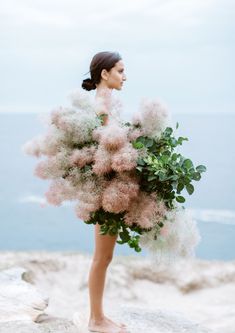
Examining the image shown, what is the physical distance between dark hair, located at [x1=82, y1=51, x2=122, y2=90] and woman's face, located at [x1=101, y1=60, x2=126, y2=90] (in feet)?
0.07

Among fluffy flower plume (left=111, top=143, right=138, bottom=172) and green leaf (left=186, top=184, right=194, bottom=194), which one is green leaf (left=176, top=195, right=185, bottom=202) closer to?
green leaf (left=186, top=184, right=194, bottom=194)

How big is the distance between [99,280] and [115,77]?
1.09 m

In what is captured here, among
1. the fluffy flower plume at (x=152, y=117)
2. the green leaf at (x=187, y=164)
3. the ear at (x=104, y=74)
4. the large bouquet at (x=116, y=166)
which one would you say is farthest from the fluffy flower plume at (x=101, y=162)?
the ear at (x=104, y=74)

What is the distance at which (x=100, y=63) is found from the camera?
2951mm

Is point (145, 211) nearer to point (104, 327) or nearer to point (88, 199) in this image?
point (88, 199)

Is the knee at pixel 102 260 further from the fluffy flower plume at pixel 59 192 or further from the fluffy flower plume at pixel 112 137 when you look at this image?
the fluffy flower plume at pixel 112 137

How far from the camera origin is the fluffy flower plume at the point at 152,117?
108 inches

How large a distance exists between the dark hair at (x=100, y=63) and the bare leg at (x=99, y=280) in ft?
2.51

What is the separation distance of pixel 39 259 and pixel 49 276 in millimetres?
218

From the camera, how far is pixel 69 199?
2.74 meters

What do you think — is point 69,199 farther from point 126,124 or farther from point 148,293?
point 148,293

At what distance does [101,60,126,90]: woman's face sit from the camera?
295 cm

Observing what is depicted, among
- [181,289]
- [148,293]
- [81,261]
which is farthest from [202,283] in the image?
[81,261]

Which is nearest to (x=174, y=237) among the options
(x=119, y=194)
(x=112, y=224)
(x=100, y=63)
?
(x=112, y=224)
